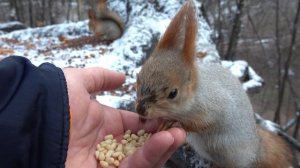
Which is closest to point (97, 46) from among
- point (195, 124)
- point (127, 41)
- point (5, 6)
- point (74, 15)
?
point (127, 41)

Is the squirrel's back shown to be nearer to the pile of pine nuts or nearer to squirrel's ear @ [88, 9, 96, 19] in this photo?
the pile of pine nuts

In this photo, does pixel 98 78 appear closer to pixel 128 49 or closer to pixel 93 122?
pixel 93 122

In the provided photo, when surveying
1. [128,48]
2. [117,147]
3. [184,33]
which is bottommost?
[117,147]

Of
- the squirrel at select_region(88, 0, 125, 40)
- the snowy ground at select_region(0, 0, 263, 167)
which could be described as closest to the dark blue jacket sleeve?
the snowy ground at select_region(0, 0, 263, 167)

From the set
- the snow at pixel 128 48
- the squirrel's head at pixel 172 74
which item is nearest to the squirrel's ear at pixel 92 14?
the snow at pixel 128 48

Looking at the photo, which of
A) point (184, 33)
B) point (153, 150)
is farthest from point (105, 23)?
point (153, 150)

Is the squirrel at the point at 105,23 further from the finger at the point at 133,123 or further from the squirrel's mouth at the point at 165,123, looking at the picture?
the squirrel's mouth at the point at 165,123
